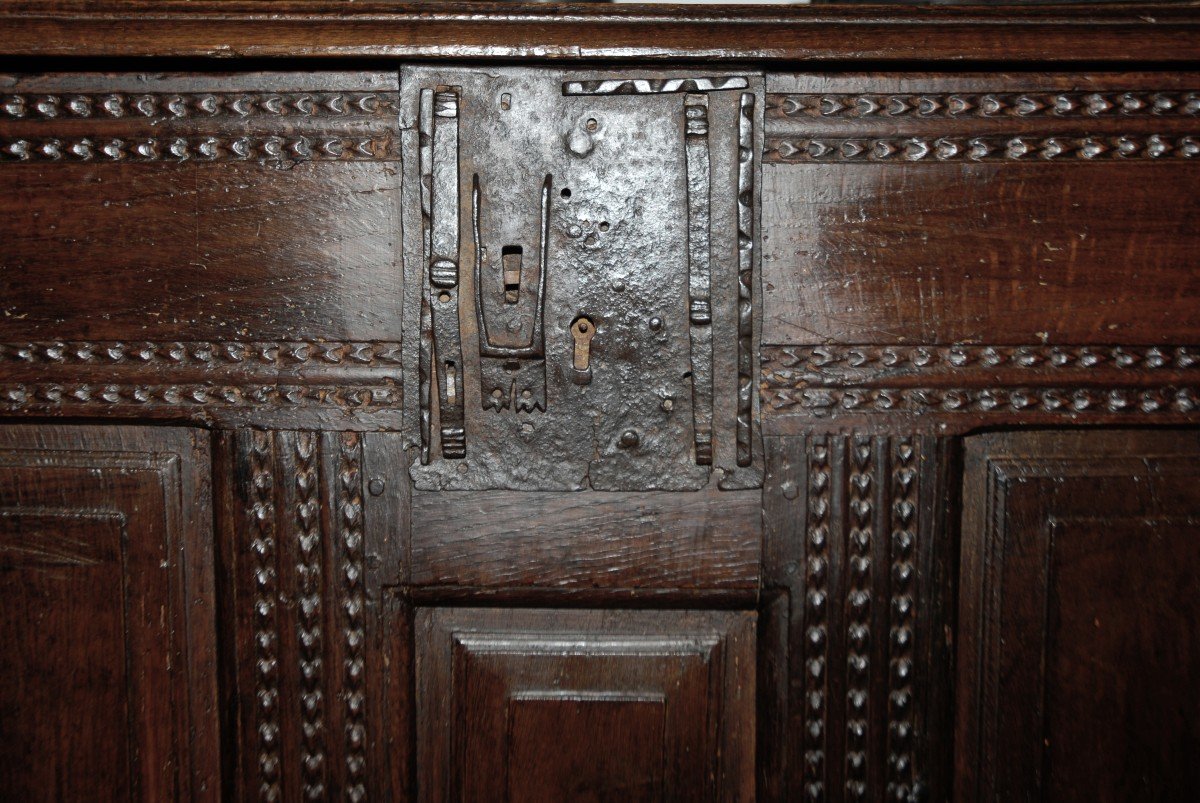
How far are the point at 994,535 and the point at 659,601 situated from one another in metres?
0.33

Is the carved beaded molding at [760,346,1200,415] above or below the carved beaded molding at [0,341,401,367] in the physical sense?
below

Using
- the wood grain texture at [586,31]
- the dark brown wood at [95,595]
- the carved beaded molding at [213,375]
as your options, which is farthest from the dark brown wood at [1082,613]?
the dark brown wood at [95,595]

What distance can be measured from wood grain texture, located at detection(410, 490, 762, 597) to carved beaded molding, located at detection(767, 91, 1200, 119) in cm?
38

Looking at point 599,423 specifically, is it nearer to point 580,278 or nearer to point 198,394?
point 580,278

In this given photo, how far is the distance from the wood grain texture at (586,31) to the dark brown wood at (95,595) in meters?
0.37

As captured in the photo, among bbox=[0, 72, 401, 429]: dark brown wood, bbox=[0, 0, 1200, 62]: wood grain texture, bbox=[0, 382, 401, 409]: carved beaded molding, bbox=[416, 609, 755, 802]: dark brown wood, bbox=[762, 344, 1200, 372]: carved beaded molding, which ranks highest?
bbox=[0, 0, 1200, 62]: wood grain texture

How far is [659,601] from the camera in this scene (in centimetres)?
78

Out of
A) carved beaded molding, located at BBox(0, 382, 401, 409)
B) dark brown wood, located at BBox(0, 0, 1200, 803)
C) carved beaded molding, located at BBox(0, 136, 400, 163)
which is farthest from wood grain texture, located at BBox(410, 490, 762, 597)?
carved beaded molding, located at BBox(0, 136, 400, 163)

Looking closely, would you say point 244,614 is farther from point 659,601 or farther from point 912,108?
point 912,108

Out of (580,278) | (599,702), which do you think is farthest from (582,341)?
(599,702)

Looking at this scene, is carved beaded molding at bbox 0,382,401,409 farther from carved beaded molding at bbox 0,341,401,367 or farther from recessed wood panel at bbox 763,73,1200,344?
recessed wood panel at bbox 763,73,1200,344

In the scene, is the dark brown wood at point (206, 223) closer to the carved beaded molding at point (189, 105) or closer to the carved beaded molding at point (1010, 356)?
the carved beaded molding at point (189, 105)

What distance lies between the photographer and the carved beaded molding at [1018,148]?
2.43 ft

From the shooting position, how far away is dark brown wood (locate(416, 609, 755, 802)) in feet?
2.54
